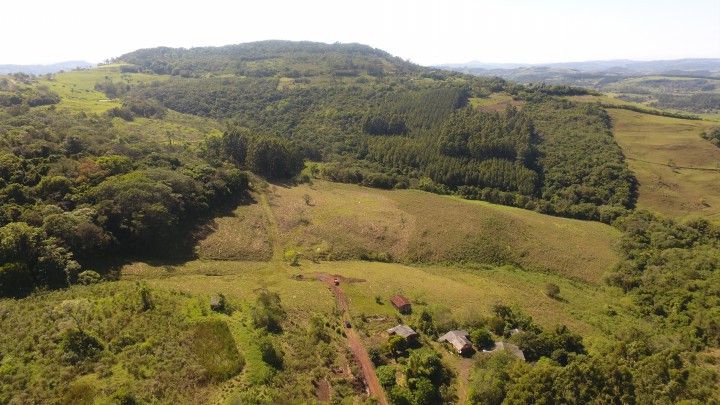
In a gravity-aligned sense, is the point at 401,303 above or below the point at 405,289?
above

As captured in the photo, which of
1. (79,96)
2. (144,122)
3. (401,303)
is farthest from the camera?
(79,96)

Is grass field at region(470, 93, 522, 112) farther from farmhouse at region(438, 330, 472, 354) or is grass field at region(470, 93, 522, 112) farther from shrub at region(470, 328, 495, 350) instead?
farmhouse at region(438, 330, 472, 354)

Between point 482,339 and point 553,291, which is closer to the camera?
point 482,339

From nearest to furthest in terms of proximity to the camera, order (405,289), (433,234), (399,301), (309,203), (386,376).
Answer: (386,376)
(399,301)
(405,289)
(433,234)
(309,203)

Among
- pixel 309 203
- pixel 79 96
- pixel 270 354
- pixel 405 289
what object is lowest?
pixel 405 289

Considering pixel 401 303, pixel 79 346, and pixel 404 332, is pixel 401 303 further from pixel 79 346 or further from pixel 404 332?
pixel 79 346

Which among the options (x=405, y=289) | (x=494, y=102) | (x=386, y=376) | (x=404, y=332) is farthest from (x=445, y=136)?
(x=386, y=376)

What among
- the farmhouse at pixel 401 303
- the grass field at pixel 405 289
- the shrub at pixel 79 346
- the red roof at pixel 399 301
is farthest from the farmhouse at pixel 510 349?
the shrub at pixel 79 346
